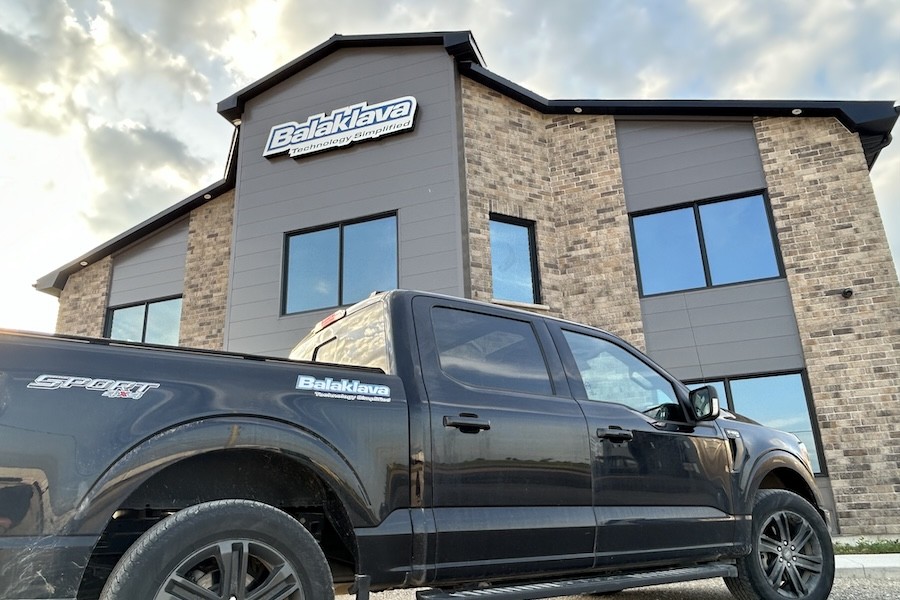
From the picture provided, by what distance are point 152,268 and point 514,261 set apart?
8497 millimetres

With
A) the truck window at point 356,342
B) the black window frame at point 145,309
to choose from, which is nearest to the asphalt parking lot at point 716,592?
the truck window at point 356,342

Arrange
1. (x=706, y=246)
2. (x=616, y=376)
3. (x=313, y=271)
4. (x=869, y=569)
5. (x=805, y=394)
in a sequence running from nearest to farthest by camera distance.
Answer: (x=616, y=376), (x=869, y=569), (x=805, y=394), (x=706, y=246), (x=313, y=271)

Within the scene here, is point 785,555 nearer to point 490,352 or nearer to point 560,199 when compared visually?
point 490,352

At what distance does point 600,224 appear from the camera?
11570mm

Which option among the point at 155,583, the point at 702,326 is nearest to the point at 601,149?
the point at 702,326

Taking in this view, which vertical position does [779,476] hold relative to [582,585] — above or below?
above

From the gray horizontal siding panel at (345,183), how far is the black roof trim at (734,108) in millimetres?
1241

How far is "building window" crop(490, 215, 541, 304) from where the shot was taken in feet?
36.0

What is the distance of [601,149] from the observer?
39.1 ft

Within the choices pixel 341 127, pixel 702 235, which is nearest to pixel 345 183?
pixel 341 127

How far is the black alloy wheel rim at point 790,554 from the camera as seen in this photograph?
4497 millimetres

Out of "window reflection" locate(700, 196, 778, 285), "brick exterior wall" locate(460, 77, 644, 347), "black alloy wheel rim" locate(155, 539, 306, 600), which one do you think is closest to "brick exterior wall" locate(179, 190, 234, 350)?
"brick exterior wall" locate(460, 77, 644, 347)

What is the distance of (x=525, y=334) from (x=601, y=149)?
29.0ft

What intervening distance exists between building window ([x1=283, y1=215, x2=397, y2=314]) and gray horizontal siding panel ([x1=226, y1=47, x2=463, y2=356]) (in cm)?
19
